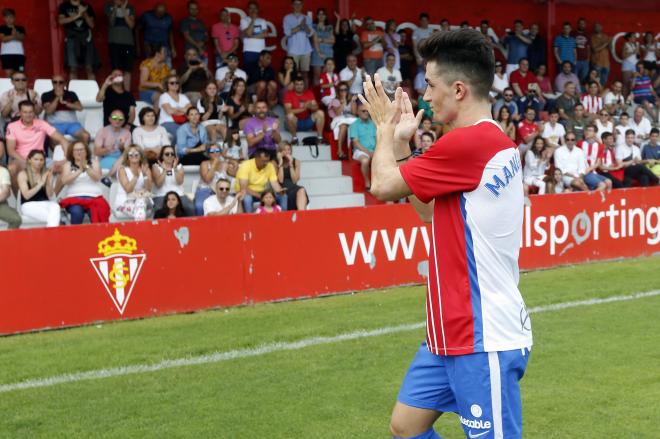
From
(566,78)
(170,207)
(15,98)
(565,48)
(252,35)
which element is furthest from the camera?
(565,48)

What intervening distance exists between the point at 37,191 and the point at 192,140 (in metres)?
3.13

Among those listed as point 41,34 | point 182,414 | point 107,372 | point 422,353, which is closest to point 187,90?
point 41,34

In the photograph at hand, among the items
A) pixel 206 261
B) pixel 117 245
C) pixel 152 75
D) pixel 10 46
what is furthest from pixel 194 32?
pixel 117 245

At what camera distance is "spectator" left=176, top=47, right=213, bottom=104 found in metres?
15.8

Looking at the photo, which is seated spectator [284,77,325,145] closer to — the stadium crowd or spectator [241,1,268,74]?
the stadium crowd

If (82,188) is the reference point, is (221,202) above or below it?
below

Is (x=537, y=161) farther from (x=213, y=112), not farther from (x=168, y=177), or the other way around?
(x=168, y=177)

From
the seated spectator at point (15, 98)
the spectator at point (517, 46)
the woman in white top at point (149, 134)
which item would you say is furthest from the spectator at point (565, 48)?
the seated spectator at point (15, 98)

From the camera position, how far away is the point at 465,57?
3285 mm

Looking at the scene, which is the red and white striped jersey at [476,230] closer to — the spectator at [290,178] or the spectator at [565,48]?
the spectator at [290,178]

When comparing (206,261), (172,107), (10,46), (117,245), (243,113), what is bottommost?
(206,261)

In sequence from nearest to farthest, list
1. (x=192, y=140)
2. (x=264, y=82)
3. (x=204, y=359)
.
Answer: (x=204, y=359), (x=192, y=140), (x=264, y=82)

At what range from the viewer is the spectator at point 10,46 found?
14977 millimetres

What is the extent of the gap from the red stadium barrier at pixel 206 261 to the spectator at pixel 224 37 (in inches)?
274
